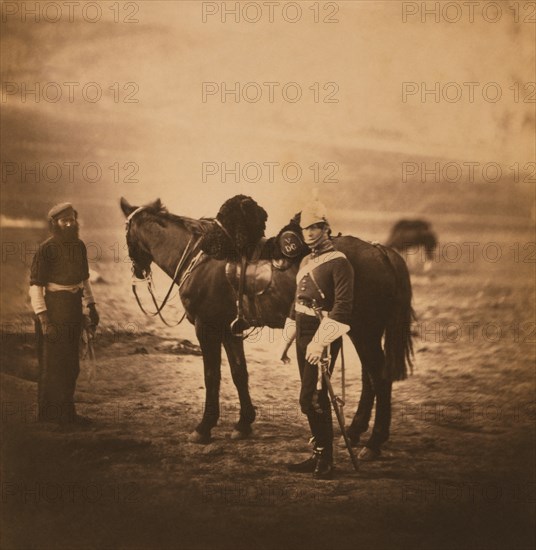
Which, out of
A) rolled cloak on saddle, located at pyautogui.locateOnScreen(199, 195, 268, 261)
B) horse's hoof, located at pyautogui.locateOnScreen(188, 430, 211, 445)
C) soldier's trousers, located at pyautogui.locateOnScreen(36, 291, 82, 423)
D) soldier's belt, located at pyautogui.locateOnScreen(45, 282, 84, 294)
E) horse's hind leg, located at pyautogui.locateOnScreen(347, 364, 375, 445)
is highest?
rolled cloak on saddle, located at pyautogui.locateOnScreen(199, 195, 268, 261)

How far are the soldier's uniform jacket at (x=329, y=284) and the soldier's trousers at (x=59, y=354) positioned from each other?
1177mm

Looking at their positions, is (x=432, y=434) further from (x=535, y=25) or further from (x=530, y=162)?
(x=535, y=25)

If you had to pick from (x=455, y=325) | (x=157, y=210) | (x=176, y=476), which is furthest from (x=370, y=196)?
(x=176, y=476)

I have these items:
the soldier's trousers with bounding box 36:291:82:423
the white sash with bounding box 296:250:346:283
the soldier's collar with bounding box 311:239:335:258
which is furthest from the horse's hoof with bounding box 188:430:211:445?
the soldier's collar with bounding box 311:239:335:258

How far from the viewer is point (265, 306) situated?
3.71 metres

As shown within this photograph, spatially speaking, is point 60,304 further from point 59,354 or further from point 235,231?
point 235,231

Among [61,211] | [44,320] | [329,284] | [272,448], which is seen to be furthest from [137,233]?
[272,448]

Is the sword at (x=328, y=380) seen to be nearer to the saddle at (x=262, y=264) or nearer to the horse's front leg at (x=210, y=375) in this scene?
the saddle at (x=262, y=264)

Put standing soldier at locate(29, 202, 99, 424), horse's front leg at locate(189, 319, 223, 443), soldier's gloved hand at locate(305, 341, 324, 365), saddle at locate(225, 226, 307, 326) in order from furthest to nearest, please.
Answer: standing soldier at locate(29, 202, 99, 424)
horse's front leg at locate(189, 319, 223, 443)
saddle at locate(225, 226, 307, 326)
soldier's gloved hand at locate(305, 341, 324, 365)

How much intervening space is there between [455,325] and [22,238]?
2231 millimetres

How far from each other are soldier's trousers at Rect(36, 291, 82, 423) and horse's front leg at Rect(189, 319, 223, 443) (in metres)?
0.65

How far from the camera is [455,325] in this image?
12.7 feet

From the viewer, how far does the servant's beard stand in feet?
12.8

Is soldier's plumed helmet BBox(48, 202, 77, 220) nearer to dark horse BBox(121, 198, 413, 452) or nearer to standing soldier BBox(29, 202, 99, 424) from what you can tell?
standing soldier BBox(29, 202, 99, 424)
